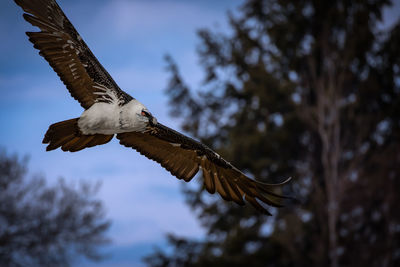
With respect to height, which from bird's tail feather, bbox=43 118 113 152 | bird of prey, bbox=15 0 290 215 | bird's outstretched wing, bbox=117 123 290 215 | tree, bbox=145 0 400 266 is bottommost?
bird's tail feather, bbox=43 118 113 152

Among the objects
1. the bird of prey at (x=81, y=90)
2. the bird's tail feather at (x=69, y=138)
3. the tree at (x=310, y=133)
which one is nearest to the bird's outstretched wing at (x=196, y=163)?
the bird of prey at (x=81, y=90)

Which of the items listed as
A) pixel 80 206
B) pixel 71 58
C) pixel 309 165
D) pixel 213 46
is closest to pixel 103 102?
pixel 71 58

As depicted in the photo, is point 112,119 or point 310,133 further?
point 310,133

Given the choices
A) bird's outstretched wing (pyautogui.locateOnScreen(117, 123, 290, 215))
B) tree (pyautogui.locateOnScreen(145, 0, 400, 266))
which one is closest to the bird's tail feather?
bird's outstretched wing (pyautogui.locateOnScreen(117, 123, 290, 215))

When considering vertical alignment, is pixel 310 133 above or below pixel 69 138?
above

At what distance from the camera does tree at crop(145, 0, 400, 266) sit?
1097cm

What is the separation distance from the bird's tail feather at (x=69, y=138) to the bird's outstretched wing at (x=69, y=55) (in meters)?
0.22

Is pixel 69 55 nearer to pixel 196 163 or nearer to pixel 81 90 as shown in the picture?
pixel 81 90

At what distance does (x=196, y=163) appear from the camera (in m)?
4.33

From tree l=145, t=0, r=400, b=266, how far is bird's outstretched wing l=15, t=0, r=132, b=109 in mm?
8283

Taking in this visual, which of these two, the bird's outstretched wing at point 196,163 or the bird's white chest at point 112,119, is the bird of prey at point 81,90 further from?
the bird's outstretched wing at point 196,163

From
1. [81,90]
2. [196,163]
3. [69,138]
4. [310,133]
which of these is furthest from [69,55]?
[310,133]

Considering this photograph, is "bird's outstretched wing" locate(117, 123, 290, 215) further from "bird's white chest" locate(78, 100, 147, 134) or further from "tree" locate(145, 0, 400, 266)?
"tree" locate(145, 0, 400, 266)

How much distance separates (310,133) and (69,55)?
33.0ft
